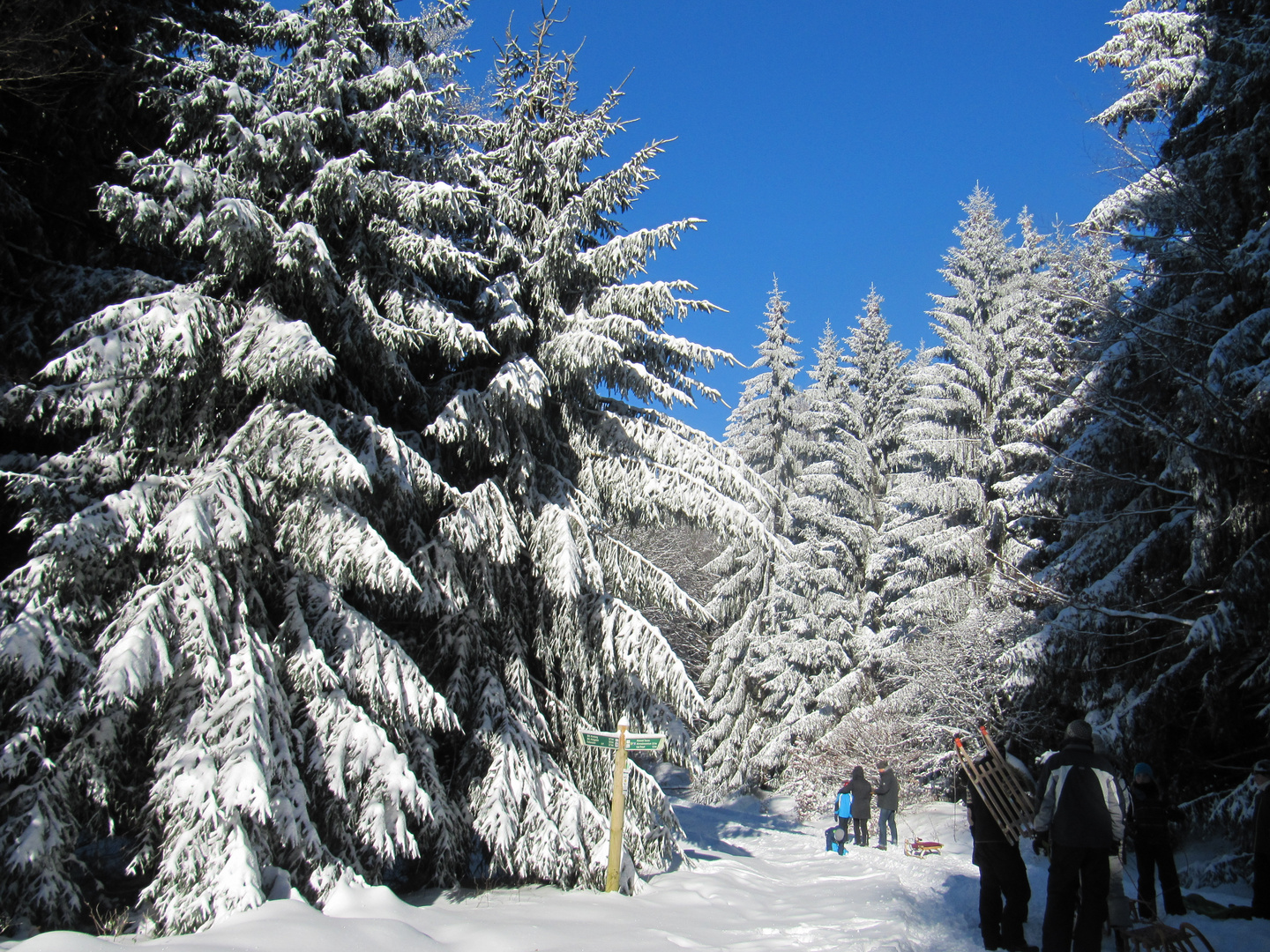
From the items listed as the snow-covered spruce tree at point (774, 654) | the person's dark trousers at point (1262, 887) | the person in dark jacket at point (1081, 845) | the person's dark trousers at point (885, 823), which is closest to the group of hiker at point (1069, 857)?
the person in dark jacket at point (1081, 845)

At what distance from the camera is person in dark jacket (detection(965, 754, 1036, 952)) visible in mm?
5785

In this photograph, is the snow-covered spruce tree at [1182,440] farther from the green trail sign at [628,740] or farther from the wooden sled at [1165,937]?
the green trail sign at [628,740]

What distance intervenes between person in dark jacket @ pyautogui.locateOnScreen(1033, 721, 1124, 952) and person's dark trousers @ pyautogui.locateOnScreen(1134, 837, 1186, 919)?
7.27 ft

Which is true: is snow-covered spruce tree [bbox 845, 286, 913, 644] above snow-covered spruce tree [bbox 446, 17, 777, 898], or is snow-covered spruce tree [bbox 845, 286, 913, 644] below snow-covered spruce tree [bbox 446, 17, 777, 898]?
above

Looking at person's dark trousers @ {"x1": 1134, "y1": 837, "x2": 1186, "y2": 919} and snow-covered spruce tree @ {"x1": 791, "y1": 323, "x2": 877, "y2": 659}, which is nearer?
person's dark trousers @ {"x1": 1134, "y1": 837, "x2": 1186, "y2": 919}

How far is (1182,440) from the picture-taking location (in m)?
7.27

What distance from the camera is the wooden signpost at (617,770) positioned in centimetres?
771

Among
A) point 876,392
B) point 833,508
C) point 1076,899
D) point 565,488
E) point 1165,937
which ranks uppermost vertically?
point 876,392

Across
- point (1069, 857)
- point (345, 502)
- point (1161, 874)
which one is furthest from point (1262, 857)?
point (345, 502)

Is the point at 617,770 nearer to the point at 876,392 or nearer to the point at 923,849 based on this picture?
the point at 923,849

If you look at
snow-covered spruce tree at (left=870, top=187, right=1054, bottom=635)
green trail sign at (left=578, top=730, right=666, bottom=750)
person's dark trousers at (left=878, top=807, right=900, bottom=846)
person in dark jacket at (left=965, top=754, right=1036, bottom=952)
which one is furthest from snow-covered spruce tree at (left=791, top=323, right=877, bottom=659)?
person in dark jacket at (left=965, top=754, right=1036, bottom=952)

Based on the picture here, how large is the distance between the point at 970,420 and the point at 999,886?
1327 cm

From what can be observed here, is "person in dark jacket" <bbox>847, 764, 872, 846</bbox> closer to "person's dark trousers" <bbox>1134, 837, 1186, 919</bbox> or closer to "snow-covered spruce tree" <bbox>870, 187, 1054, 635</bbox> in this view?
"snow-covered spruce tree" <bbox>870, 187, 1054, 635</bbox>

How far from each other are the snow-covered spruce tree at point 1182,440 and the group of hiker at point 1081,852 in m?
1.70
